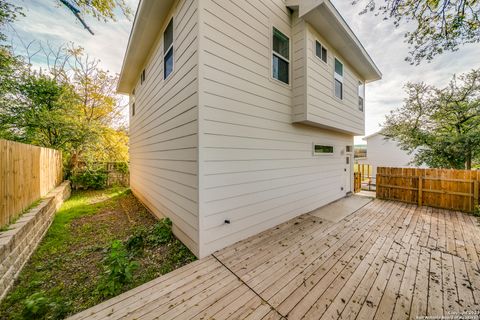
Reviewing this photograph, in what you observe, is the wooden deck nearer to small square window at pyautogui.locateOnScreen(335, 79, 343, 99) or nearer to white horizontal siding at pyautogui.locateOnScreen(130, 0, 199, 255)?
white horizontal siding at pyautogui.locateOnScreen(130, 0, 199, 255)

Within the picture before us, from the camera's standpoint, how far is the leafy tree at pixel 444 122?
7.17m

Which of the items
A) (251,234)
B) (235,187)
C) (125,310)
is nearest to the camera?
(125,310)

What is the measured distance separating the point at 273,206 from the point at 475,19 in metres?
4.66

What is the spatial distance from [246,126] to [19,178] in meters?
4.55

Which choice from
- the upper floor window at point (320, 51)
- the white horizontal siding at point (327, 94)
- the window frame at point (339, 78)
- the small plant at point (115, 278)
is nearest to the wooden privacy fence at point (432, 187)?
the white horizontal siding at point (327, 94)

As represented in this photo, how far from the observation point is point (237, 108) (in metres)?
3.26

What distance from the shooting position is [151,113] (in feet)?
17.4

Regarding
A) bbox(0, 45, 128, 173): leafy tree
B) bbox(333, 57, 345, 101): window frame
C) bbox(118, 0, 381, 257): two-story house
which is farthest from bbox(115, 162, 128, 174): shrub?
bbox(333, 57, 345, 101): window frame

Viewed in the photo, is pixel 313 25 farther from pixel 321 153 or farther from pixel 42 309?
pixel 42 309

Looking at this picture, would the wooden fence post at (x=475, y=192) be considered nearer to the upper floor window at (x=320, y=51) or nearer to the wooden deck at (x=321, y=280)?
the wooden deck at (x=321, y=280)

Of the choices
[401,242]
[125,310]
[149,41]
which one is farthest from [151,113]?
[401,242]

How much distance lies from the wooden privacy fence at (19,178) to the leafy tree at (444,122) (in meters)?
13.4

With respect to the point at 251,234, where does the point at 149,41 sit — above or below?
above

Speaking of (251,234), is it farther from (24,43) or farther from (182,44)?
(24,43)
